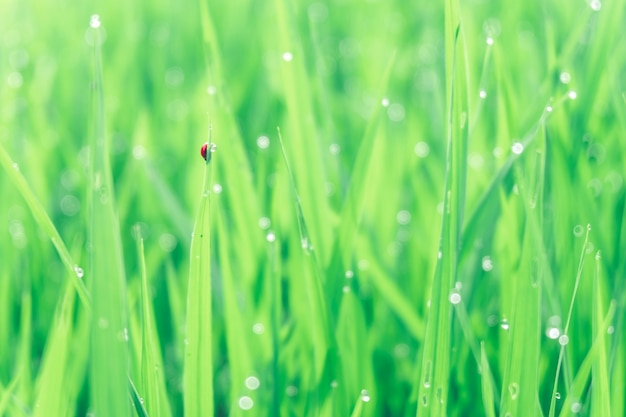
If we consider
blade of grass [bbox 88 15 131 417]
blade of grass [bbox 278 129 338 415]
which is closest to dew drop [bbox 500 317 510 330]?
blade of grass [bbox 278 129 338 415]

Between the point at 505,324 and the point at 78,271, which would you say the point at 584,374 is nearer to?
the point at 505,324

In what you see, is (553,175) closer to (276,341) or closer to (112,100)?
(276,341)

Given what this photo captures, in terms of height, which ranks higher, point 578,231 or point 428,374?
point 578,231

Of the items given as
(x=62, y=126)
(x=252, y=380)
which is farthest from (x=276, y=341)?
(x=62, y=126)

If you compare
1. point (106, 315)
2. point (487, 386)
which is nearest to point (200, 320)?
point (106, 315)

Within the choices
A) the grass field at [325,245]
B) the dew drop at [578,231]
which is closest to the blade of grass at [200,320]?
the grass field at [325,245]

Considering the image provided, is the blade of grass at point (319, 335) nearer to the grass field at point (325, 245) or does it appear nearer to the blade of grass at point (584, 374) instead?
the grass field at point (325, 245)

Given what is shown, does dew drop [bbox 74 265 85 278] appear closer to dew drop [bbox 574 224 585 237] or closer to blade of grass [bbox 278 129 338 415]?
blade of grass [bbox 278 129 338 415]
